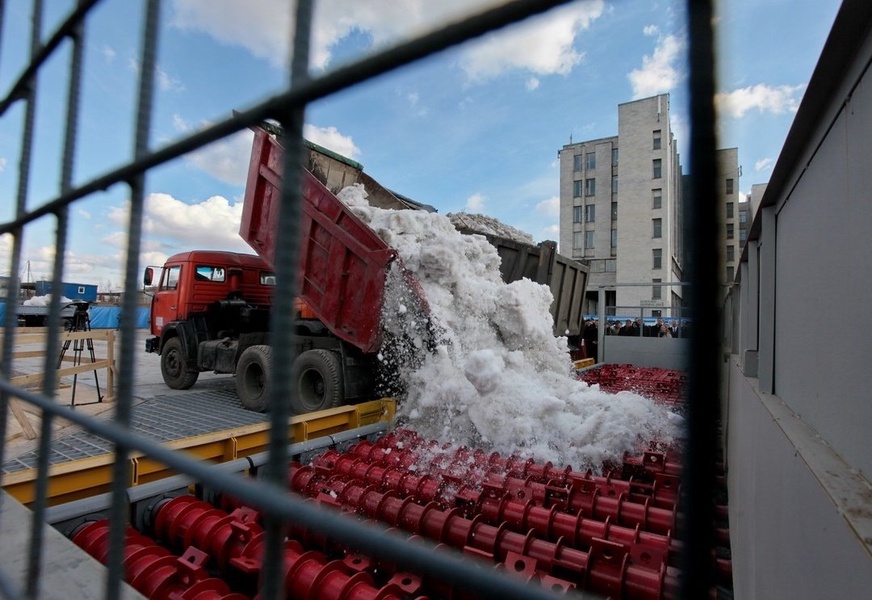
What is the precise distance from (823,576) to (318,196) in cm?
547

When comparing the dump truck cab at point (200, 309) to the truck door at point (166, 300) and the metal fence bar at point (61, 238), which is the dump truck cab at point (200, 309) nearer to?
the truck door at point (166, 300)

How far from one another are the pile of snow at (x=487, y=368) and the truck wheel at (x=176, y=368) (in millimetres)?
4060

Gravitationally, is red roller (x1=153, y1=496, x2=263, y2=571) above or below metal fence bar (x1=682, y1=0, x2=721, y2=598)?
below

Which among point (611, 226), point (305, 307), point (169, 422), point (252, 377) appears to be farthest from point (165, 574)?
point (611, 226)

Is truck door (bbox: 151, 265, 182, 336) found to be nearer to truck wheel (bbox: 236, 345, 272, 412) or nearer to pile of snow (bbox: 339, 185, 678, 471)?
truck wheel (bbox: 236, 345, 272, 412)

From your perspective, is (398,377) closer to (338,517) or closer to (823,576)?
(823,576)

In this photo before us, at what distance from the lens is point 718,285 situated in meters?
0.43

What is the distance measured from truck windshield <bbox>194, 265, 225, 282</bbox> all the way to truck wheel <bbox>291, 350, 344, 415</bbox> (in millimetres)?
3376

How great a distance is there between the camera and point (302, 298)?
6.04m

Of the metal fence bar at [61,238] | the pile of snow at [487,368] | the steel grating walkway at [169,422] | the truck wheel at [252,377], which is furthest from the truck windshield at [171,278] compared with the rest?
the metal fence bar at [61,238]

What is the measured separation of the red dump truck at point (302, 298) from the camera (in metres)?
5.45

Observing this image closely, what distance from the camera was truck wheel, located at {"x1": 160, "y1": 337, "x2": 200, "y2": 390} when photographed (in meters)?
8.24

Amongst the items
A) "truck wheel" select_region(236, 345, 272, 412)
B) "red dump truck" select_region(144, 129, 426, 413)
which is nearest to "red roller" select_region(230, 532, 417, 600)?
"red dump truck" select_region(144, 129, 426, 413)

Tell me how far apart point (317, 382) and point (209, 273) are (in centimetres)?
375
